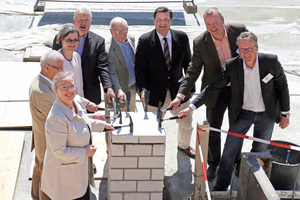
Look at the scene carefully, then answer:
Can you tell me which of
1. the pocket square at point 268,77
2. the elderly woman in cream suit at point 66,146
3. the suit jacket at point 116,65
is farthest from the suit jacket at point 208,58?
the elderly woman in cream suit at point 66,146

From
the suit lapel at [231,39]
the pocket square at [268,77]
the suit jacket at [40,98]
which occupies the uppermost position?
the suit lapel at [231,39]

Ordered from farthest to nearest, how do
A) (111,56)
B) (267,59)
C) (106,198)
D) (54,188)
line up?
(111,56) → (106,198) → (267,59) → (54,188)

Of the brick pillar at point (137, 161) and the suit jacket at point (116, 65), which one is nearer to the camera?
the brick pillar at point (137, 161)

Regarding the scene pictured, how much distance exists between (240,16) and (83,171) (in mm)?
11678

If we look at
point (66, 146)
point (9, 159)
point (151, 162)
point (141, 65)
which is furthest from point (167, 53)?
point (9, 159)

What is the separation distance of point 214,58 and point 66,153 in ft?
6.70

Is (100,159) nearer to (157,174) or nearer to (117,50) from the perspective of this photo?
(117,50)

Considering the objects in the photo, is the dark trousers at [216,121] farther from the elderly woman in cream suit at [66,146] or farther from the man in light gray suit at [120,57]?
the elderly woman in cream suit at [66,146]

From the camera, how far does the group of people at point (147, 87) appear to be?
3.30 meters

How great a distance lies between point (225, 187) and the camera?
172 inches

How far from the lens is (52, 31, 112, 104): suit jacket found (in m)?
4.59

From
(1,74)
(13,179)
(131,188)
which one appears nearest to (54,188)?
(131,188)

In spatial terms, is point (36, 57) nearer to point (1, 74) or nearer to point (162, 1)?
point (1, 74)

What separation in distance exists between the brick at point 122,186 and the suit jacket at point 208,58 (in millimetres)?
1305
